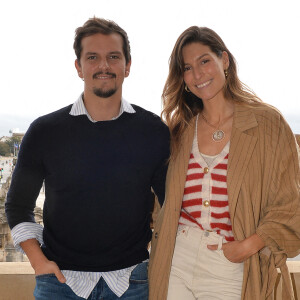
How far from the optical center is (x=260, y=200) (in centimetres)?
168

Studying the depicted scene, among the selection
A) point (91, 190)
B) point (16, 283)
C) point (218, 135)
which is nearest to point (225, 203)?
point (218, 135)

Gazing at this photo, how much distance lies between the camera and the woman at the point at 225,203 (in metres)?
1.63

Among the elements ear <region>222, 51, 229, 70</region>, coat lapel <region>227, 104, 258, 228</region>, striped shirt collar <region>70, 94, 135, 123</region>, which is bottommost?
coat lapel <region>227, 104, 258, 228</region>

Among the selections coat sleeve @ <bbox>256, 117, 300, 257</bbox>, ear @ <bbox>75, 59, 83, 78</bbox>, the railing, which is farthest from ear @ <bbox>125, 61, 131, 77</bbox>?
the railing

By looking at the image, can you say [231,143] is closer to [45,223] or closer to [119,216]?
[119,216]

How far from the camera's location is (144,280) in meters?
1.76

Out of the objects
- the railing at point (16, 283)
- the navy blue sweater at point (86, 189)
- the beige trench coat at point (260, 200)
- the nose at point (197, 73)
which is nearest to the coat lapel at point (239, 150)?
the beige trench coat at point (260, 200)

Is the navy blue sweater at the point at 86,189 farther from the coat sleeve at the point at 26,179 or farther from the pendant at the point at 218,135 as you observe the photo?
the pendant at the point at 218,135

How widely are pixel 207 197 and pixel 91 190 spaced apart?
1.47 feet

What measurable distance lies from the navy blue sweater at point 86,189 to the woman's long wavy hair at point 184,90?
259mm

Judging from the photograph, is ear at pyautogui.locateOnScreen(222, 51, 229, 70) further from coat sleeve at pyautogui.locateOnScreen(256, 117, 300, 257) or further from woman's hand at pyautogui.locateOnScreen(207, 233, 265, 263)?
woman's hand at pyautogui.locateOnScreen(207, 233, 265, 263)

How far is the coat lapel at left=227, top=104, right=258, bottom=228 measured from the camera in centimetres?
166

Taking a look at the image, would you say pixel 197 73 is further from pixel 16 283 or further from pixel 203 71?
pixel 16 283

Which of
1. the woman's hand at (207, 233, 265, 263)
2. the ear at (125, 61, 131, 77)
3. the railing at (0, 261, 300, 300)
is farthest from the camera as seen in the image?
the railing at (0, 261, 300, 300)
